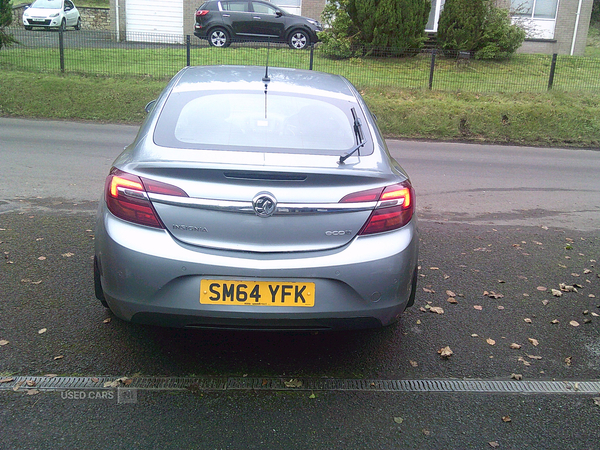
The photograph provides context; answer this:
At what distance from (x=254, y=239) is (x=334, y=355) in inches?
43.6

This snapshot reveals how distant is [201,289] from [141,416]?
693 millimetres

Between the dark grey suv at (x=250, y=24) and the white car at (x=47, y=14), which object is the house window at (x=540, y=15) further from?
the white car at (x=47, y=14)

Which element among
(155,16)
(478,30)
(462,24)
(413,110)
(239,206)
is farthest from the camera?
(155,16)

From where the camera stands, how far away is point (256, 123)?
3949mm

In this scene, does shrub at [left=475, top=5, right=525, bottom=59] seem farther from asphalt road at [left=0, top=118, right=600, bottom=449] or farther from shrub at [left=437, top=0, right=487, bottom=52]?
asphalt road at [left=0, top=118, right=600, bottom=449]

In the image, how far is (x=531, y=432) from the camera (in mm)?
3090

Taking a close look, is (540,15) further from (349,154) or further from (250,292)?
(250,292)

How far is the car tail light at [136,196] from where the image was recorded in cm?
322

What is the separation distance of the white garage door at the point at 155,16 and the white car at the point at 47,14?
9.85 feet

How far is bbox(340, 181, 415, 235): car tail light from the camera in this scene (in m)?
3.32

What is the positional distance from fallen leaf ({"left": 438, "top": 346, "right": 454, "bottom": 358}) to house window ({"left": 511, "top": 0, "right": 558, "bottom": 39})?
26211 millimetres

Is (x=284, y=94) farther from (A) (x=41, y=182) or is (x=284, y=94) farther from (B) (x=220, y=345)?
(A) (x=41, y=182)

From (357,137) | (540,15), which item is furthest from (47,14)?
(357,137)

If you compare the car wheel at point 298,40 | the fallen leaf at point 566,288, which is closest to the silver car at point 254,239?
the fallen leaf at point 566,288
